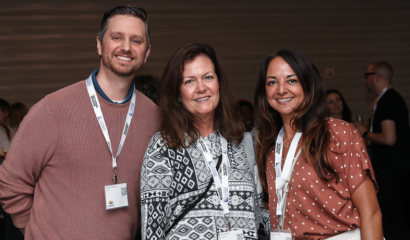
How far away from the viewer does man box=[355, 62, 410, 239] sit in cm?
407

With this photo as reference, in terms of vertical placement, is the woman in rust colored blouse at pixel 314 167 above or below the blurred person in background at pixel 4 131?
below

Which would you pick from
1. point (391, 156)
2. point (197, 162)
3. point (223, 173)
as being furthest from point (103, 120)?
point (391, 156)

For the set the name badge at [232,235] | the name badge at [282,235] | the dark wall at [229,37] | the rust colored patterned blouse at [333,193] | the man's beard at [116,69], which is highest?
the dark wall at [229,37]

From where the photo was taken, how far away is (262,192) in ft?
6.77

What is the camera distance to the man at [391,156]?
4.07 metres

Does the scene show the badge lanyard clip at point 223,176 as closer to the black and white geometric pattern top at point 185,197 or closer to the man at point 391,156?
the black and white geometric pattern top at point 185,197

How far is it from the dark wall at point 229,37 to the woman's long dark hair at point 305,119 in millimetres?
4339

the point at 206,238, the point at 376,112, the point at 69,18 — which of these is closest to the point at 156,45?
the point at 69,18

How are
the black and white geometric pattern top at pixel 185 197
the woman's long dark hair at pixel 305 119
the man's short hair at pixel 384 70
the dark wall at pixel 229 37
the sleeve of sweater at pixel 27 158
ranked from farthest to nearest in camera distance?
the dark wall at pixel 229 37 < the man's short hair at pixel 384 70 < the sleeve of sweater at pixel 27 158 < the woman's long dark hair at pixel 305 119 < the black and white geometric pattern top at pixel 185 197

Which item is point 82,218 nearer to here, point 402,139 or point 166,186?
point 166,186

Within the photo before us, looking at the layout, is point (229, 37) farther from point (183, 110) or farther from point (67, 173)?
point (67, 173)

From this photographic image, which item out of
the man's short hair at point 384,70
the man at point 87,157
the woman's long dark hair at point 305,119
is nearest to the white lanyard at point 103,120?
the man at point 87,157

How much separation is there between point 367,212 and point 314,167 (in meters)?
0.31

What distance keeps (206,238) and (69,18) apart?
5.61m
